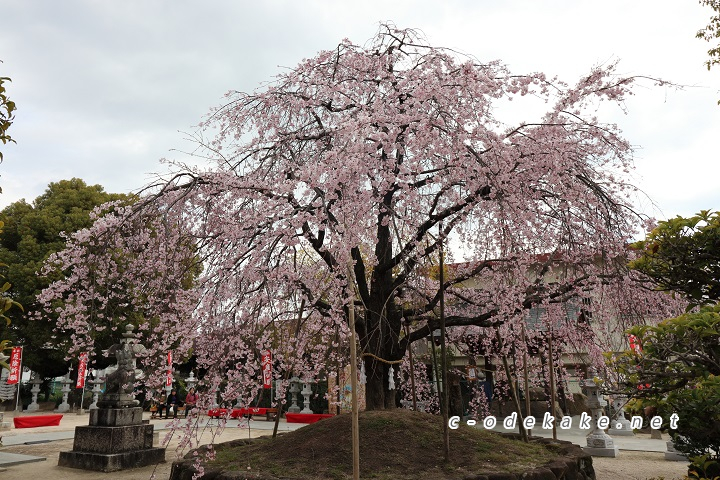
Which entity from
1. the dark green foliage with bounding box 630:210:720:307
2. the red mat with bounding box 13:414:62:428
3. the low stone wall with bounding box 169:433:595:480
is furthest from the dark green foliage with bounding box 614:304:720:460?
the red mat with bounding box 13:414:62:428

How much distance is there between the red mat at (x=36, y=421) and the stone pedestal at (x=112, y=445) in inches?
361

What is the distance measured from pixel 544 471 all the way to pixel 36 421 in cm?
1834

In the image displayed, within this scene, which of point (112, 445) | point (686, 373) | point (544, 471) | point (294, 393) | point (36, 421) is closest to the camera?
point (686, 373)

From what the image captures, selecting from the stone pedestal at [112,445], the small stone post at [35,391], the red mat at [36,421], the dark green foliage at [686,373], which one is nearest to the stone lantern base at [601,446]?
the dark green foliage at [686,373]

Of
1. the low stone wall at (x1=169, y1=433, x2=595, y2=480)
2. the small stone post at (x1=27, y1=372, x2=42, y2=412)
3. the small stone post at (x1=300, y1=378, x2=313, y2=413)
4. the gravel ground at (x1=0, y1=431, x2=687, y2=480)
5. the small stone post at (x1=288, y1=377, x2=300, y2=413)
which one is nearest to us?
the low stone wall at (x1=169, y1=433, x2=595, y2=480)

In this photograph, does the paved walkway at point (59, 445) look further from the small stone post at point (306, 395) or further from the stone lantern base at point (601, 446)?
the small stone post at point (306, 395)

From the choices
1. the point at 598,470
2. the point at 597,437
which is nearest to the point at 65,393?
the point at 597,437

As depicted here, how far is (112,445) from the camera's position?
9.55 m

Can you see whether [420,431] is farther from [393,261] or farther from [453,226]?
[453,226]

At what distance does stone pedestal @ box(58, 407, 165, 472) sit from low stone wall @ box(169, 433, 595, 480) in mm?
2876

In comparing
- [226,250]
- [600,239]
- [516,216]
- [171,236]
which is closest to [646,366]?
[516,216]

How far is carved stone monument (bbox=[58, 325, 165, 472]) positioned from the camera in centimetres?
942

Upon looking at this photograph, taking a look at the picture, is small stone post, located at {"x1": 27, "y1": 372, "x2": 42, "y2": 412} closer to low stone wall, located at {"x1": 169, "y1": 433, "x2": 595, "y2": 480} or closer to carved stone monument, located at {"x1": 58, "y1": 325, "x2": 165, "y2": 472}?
carved stone monument, located at {"x1": 58, "y1": 325, "x2": 165, "y2": 472}

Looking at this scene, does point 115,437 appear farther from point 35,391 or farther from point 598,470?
point 35,391
